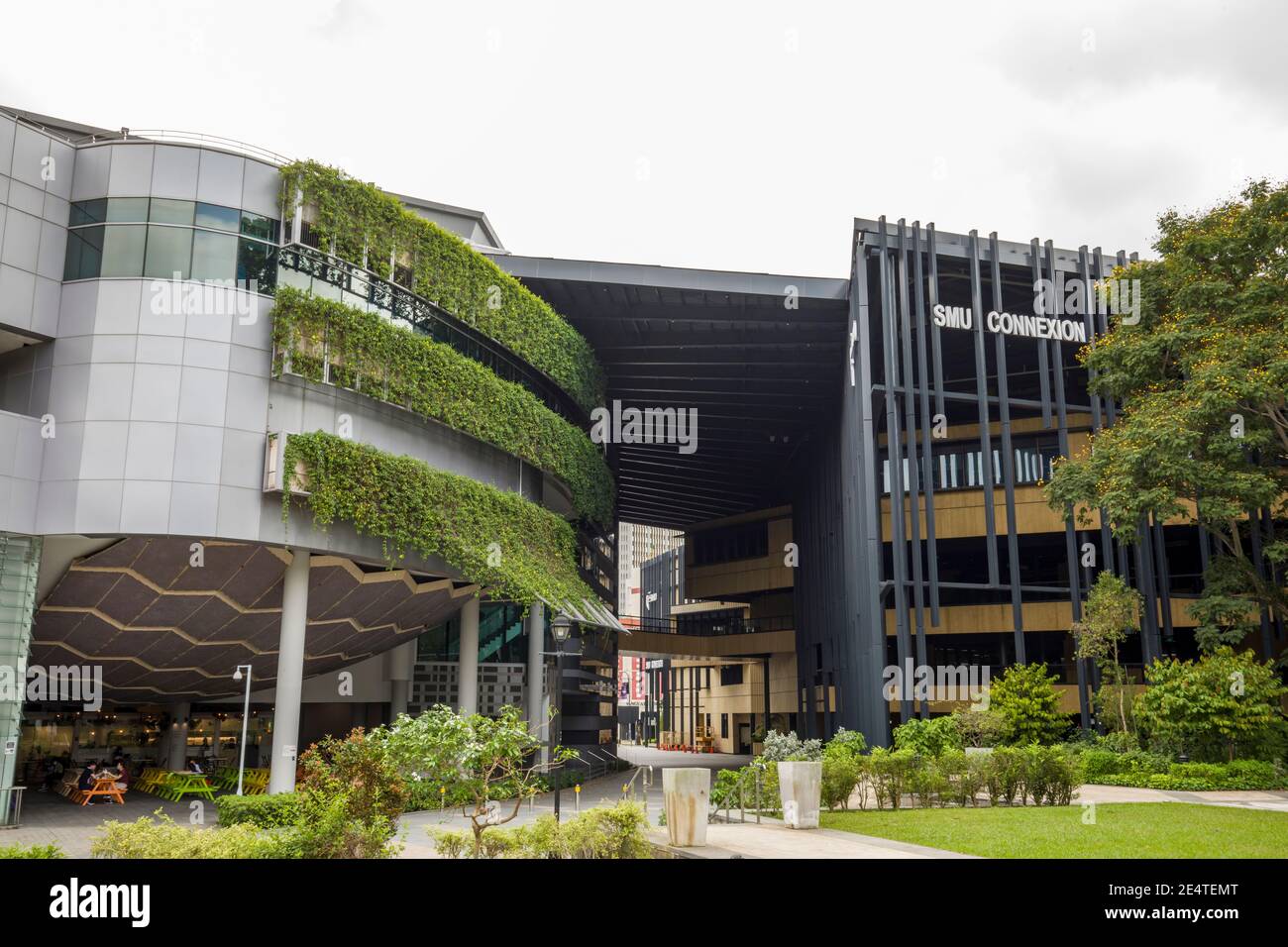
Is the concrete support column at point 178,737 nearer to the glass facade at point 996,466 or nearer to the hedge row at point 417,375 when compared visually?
the hedge row at point 417,375

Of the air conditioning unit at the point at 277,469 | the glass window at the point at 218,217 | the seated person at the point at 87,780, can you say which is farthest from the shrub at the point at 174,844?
the seated person at the point at 87,780

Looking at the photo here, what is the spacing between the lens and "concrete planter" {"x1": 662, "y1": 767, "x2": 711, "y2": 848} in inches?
623

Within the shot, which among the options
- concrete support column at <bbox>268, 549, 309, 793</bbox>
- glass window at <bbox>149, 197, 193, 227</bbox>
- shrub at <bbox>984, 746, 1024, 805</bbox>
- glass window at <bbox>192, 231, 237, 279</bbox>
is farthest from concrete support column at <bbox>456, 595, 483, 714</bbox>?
shrub at <bbox>984, 746, 1024, 805</bbox>

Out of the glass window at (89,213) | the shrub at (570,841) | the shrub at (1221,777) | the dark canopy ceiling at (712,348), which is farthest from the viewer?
the dark canopy ceiling at (712,348)

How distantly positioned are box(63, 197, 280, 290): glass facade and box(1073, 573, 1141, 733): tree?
2557 cm

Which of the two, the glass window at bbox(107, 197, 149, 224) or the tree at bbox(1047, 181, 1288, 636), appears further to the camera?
the tree at bbox(1047, 181, 1288, 636)

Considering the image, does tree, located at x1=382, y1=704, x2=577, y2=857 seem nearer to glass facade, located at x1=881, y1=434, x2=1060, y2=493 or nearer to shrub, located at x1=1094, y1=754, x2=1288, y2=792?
shrub, located at x1=1094, y1=754, x2=1288, y2=792

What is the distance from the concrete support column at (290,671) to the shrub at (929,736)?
16.0 metres

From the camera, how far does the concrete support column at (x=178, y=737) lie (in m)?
33.7

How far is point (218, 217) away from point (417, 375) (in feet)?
20.1

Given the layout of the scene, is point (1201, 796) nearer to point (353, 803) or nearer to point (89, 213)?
point (353, 803)

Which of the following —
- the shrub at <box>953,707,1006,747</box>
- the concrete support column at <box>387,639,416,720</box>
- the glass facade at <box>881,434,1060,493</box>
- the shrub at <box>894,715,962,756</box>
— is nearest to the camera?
the shrub at <box>894,715,962,756</box>

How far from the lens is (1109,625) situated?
101 ft

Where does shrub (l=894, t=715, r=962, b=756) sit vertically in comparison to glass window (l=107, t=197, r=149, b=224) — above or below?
below
